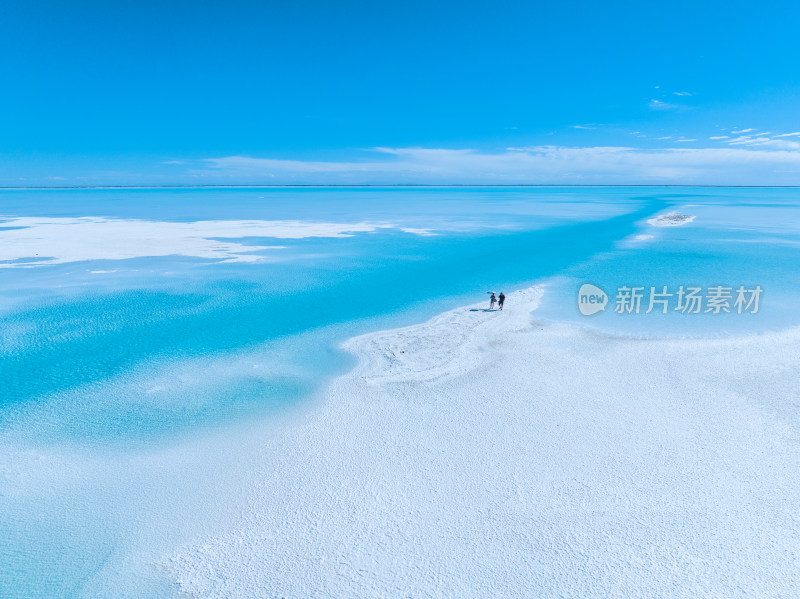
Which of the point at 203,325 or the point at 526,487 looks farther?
the point at 203,325

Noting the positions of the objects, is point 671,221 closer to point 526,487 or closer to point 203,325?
point 203,325

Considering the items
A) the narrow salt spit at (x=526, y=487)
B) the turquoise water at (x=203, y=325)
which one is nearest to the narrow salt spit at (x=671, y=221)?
the turquoise water at (x=203, y=325)

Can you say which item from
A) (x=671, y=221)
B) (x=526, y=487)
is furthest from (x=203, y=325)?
(x=671, y=221)

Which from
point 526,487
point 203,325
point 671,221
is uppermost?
point 671,221

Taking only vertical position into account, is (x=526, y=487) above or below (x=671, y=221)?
below

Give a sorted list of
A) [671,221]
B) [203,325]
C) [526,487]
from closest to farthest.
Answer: [526,487] < [203,325] < [671,221]

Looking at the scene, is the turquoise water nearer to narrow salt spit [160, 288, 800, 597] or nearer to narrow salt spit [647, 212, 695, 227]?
narrow salt spit [160, 288, 800, 597]

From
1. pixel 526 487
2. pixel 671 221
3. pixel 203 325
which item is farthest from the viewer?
pixel 671 221
